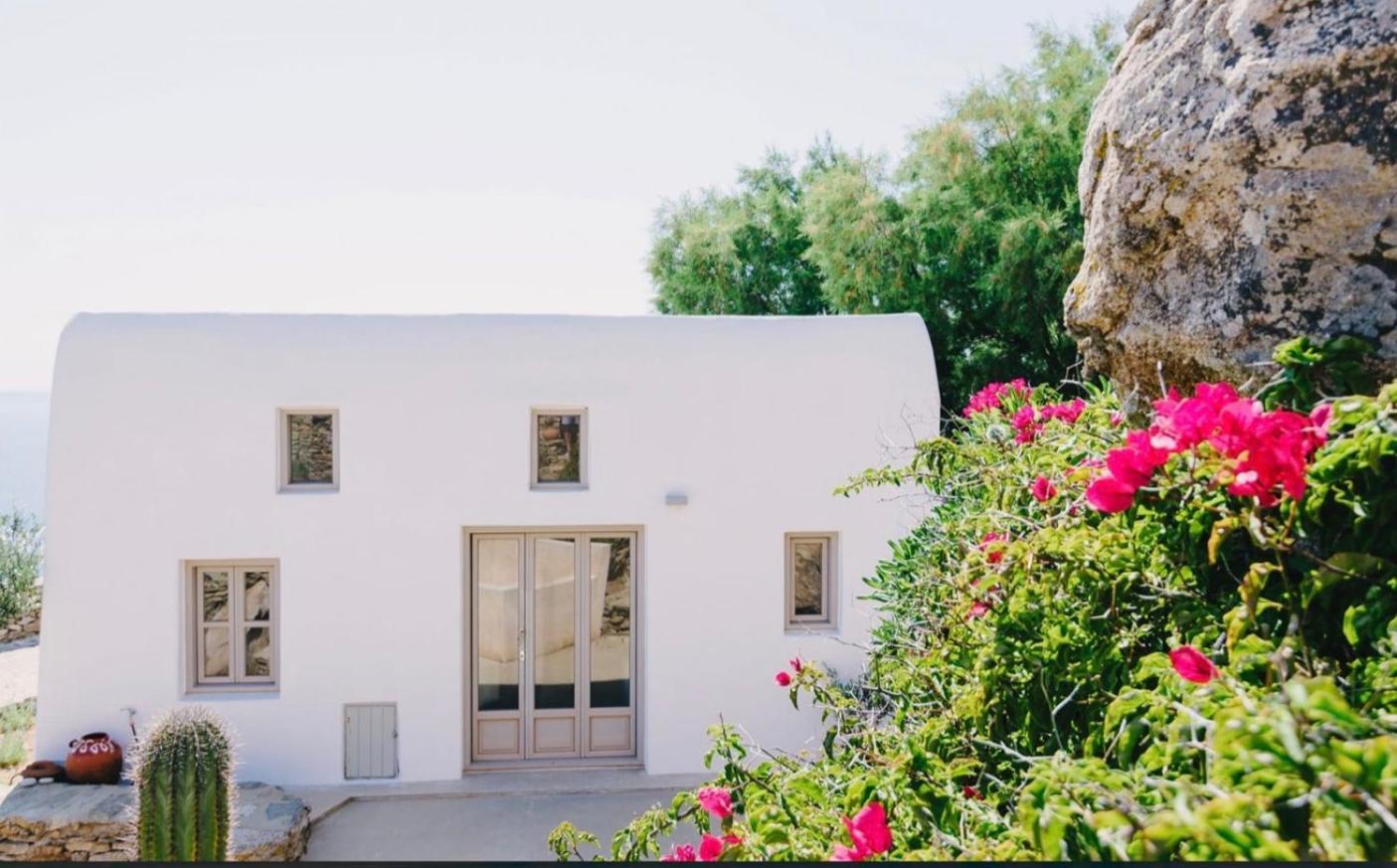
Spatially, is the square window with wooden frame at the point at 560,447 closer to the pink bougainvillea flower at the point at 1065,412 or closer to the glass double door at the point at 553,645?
the glass double door at the point at 553,645

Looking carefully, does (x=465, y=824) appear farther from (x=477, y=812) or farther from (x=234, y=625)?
(x=234, y=625)

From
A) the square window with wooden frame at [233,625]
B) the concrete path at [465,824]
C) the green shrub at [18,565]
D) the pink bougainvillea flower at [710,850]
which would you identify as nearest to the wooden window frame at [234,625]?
the square window with wooden frame at [233,625]

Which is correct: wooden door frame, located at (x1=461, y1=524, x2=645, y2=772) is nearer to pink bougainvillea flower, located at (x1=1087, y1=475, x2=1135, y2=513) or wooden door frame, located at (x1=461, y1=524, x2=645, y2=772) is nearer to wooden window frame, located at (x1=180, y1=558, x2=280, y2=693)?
wooden window frame, located at (x1=180, y1=558, x2=280, y2=693)

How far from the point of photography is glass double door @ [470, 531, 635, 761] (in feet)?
30.2

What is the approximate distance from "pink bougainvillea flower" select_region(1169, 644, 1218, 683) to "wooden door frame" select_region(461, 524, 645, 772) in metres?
7.80

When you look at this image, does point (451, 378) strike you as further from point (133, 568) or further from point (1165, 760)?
point (1165, 760)

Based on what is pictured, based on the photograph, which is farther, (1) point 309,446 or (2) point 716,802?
(1) point 309,446

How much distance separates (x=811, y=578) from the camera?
9.33 meters

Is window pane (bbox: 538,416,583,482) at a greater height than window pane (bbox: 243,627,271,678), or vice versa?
window pane (bbox: 538,416,583,482)

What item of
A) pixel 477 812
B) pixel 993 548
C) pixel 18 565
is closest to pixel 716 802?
pixel 993 548

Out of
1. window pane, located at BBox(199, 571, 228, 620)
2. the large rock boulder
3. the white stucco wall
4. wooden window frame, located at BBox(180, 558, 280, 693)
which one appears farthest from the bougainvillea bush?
window pane, located at BBox(199, 571, 228, 620)

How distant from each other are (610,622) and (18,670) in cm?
999

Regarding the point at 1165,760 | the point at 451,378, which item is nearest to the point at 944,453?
the point at 1165,760

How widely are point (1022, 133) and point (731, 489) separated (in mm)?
8320
